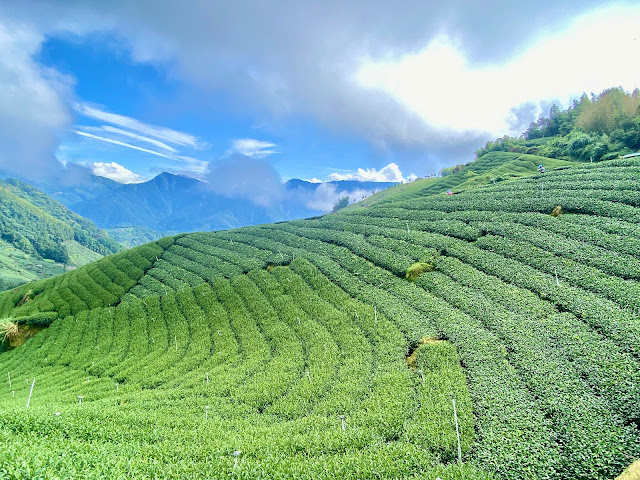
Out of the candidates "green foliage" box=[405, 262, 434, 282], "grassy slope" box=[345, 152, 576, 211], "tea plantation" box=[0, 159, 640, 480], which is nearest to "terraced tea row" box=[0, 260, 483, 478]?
"tea plantation" box=[0, 159, 640, 480]

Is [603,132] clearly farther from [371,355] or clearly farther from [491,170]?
[371,355]

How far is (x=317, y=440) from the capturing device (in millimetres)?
15523

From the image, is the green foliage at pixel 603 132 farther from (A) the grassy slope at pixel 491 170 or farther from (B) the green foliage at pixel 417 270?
(B) the green foliage at pixel 417 270

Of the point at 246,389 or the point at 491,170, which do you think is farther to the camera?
the point at 491,170

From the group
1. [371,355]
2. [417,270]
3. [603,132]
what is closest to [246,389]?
[371,355]

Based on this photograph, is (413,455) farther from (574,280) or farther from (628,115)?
(628,115)

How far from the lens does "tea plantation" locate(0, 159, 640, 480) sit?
13.9 meters

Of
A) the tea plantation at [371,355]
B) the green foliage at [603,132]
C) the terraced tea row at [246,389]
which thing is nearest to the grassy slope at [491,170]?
the green foliage at [603,132]

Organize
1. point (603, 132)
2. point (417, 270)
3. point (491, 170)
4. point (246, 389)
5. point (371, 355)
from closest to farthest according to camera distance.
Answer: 1. point (246, 389)
2. point (371, 355)
3. point (417, 270)
4. point (603, 132)
5. point (491, 170)

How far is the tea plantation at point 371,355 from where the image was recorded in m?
13.9

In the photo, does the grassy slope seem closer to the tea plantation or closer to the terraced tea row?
the tea plantation

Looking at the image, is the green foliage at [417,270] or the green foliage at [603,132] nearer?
the green foliage at [417,270]

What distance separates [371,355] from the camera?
24.5 metres

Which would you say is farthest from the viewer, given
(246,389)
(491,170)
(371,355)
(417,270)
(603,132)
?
(491,170)
